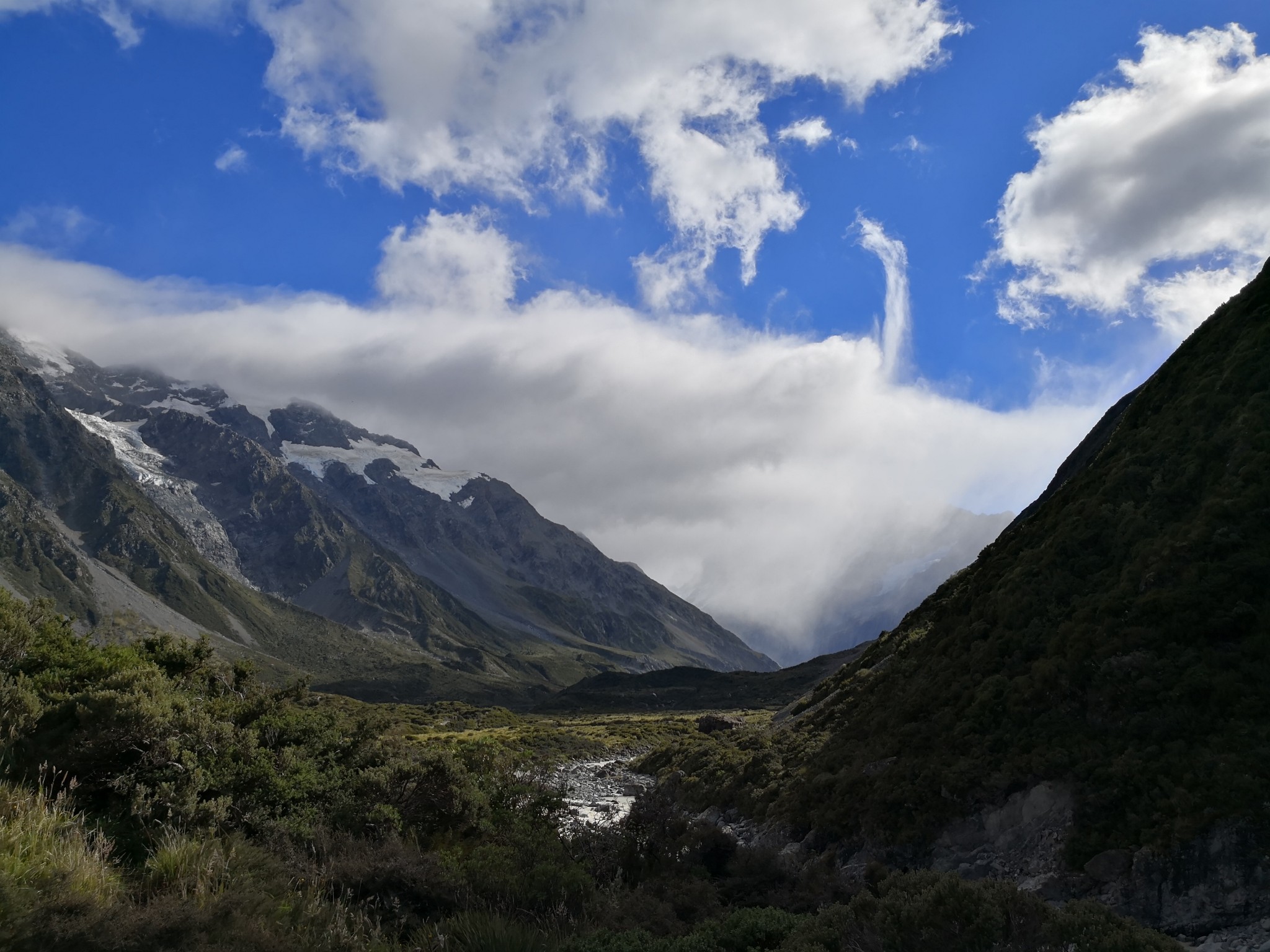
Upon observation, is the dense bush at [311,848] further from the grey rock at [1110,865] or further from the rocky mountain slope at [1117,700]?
the grey rock at [1110,865]

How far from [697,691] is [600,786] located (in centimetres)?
11492

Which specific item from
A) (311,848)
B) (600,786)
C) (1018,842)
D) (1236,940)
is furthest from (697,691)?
(1236,940)

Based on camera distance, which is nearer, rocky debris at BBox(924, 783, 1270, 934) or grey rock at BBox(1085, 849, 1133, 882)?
rocky debris at BBox(924, 783, 1270, 934)

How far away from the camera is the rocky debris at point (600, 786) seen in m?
37.6

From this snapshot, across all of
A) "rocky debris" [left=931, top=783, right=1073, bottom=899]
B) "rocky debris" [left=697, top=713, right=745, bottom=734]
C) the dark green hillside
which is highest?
the dark green hillside

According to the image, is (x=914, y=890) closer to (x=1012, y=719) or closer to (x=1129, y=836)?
(x=1129, y=836)

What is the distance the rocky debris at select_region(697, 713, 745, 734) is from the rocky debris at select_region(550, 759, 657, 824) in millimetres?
8351

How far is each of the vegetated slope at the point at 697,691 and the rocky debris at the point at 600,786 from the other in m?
54.7

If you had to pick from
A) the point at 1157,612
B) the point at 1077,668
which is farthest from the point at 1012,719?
the point at 1157,612

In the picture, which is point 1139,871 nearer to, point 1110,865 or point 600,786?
point 1110,865

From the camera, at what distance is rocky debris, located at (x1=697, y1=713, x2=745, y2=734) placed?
6925cm

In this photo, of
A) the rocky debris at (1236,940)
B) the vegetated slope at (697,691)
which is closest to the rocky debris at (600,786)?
the rocky debris at (1236,940)

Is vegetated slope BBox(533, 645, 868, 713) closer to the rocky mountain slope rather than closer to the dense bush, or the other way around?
the rocky mountain slope

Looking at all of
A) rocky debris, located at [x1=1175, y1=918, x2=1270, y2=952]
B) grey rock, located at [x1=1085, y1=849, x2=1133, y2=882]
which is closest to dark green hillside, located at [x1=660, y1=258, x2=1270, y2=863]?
grey rock, located at [x1=1085, y1=849, x2=1133, y2=882]
